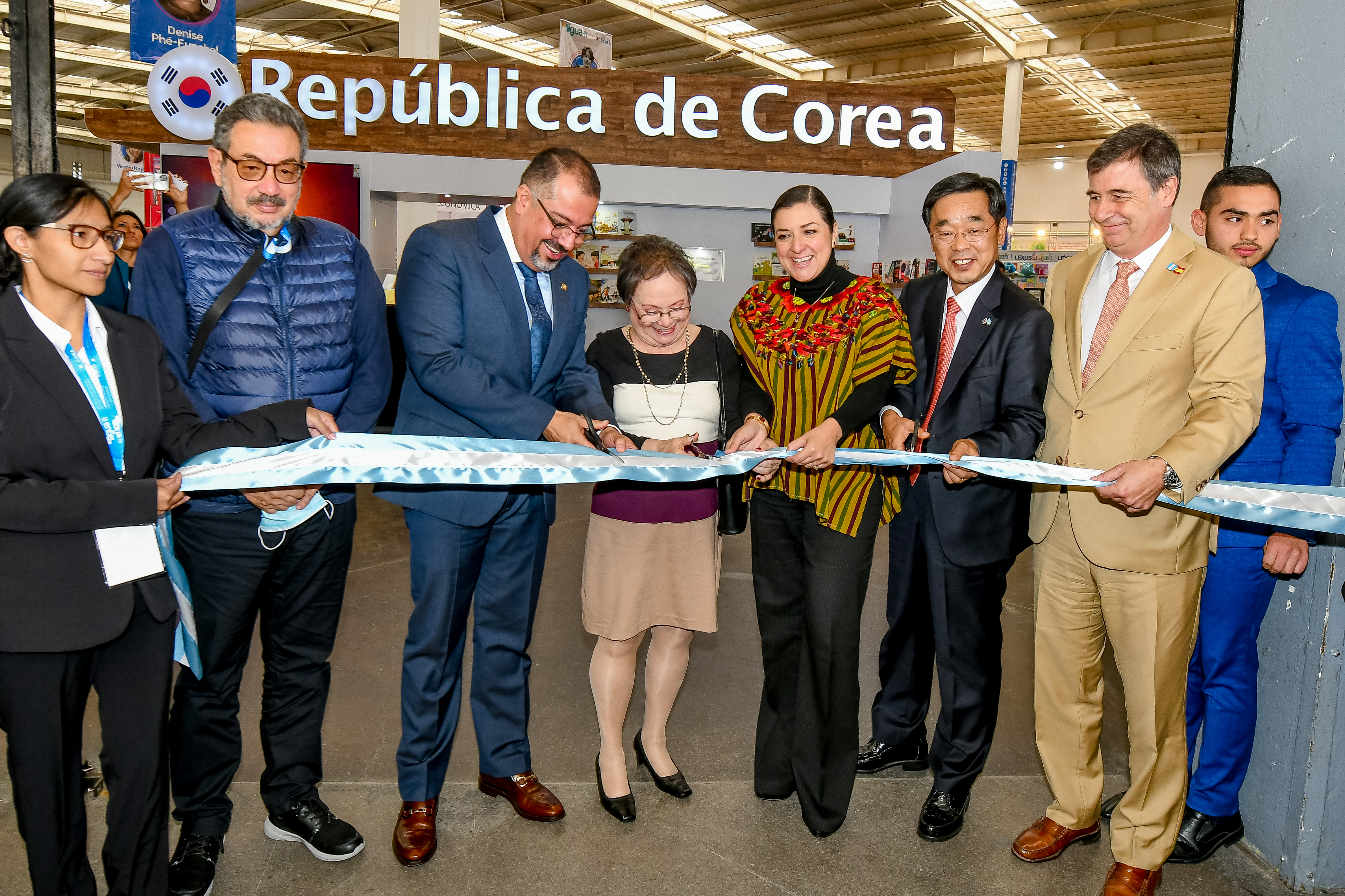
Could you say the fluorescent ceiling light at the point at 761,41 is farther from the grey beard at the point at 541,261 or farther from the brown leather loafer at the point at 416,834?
the brown leather loafer at the point at 416,834

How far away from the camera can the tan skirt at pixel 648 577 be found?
283 cm

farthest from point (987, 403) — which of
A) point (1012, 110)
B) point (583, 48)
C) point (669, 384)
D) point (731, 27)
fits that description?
point (731, 27)

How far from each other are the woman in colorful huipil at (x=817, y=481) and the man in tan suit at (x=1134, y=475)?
52 cm

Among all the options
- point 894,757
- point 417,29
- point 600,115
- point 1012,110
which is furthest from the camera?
point 1012,110

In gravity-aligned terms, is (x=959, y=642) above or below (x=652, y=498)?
below

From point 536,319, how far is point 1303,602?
2.36 meters

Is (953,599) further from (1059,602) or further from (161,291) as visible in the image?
(161,291)

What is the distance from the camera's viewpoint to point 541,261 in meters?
2.65

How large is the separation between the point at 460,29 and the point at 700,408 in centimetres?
1541

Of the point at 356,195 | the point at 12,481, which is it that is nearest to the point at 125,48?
the point at 356,195

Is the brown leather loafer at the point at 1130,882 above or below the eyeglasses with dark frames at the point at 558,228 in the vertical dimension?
below

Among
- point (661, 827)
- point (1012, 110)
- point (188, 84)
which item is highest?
point (1012, 110)

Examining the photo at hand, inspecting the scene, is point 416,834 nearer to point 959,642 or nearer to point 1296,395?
point 959,642

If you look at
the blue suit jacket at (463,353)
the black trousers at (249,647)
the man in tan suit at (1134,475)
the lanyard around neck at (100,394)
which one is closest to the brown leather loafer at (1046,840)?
the man in tan suit at (1134,475)
